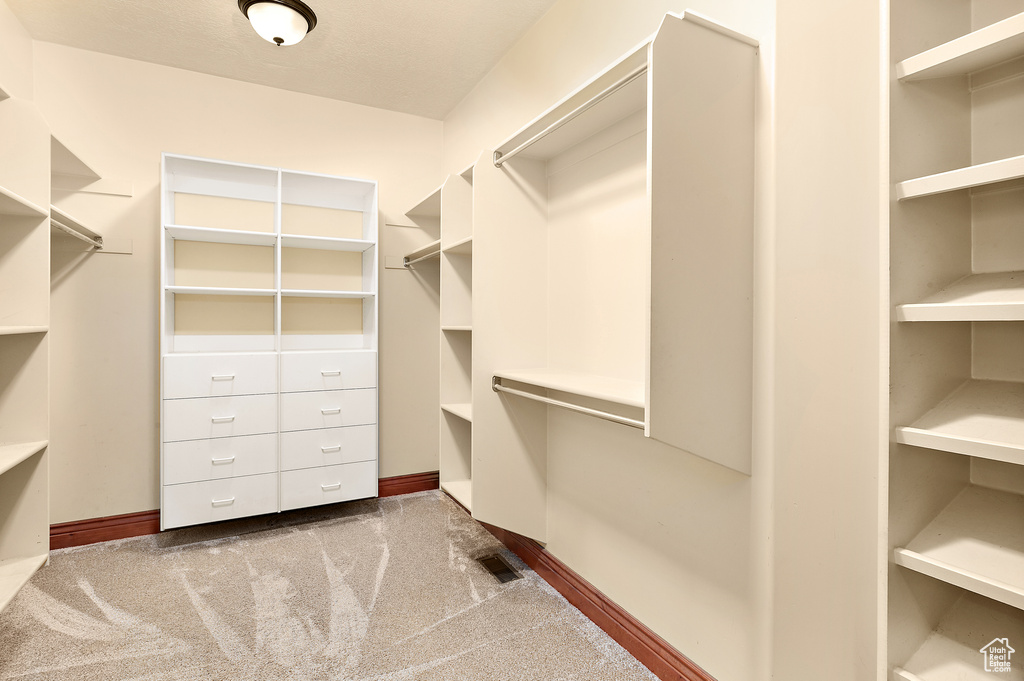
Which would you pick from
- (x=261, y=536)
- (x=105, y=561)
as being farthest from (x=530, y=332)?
(x=105, y=561)

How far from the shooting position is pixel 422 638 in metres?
1.83

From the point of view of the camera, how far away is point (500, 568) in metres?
2.36

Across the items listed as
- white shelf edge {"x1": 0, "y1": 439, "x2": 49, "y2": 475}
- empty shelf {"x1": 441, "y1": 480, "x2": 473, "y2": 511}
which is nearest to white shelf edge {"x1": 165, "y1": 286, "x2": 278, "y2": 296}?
white shelf edge {"x1": 0, "y1": 439, "x2": 49, "y2": 475}

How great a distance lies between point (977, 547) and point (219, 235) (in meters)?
3.19

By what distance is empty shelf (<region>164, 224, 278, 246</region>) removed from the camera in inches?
101

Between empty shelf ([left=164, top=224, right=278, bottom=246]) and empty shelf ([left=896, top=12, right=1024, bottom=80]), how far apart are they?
2.73 meters

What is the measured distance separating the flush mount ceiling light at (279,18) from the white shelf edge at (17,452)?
193 cm

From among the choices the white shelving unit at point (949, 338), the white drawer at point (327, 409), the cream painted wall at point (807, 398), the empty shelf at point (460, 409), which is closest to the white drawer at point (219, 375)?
the white drawer at point (327, 409)

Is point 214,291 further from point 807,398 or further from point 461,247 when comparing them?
point 807,398

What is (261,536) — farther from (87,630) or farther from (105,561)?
(87,630)

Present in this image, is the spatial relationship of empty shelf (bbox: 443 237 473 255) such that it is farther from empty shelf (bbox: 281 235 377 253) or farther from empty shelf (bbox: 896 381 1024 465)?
empty shelf (bbox: 896 381 1024 465)

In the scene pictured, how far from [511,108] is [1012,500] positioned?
2455 mm

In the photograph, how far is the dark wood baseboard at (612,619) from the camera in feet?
5.14

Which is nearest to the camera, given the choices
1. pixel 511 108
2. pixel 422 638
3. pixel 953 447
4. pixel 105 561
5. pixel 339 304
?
pixel 953 447
